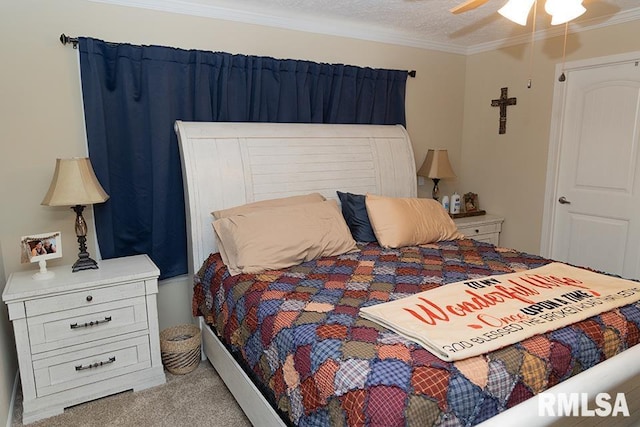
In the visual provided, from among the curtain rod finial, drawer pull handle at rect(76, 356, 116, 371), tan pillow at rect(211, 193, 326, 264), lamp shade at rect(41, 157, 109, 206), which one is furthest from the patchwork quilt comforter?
the curtain rod finial

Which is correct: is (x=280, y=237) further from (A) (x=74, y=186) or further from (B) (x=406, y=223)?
(A) (x=74, y=186)

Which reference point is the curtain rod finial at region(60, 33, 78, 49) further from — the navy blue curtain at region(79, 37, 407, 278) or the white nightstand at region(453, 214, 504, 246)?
the white nightstand at region(453, 214, 504, 246)

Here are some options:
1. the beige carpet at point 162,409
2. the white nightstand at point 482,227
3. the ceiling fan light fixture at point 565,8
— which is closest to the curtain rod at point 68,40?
the beige carpet at point 162,409

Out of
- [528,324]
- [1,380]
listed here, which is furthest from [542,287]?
[1,380]

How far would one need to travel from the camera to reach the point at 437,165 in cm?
378

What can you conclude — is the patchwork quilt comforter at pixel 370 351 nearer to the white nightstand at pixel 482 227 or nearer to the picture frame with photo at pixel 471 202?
the white nightstand at pixel 482 227

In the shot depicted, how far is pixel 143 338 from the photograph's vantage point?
8.00 feet

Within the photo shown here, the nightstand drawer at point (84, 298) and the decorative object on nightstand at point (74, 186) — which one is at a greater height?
the decorative object on nightstand at point (74, 186)

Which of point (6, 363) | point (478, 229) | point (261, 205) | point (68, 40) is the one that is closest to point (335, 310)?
point (261, 205)

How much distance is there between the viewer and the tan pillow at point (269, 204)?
8.77 feet

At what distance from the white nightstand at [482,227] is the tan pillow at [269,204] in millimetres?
1503

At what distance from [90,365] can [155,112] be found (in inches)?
61.0

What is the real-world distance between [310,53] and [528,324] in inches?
99.9

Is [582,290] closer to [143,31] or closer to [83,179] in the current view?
[83,179]
